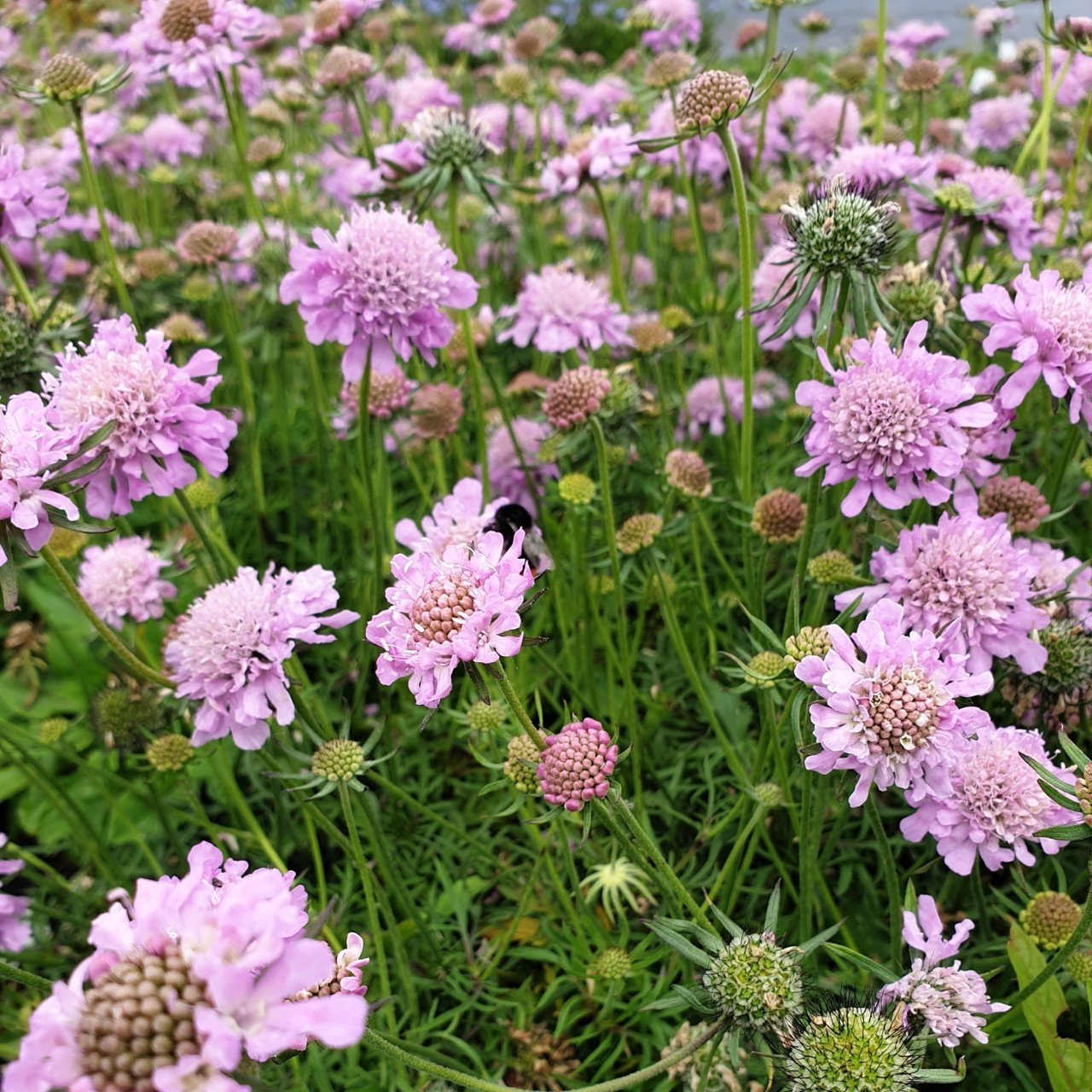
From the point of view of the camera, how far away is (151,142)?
420 centimetres

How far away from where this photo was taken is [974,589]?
1.72m

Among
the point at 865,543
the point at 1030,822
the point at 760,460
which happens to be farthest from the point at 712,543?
the point at 1030,822

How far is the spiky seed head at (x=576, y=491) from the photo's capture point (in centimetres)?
213

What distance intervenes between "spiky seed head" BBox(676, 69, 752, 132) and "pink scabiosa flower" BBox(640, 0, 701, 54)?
6.91 ft

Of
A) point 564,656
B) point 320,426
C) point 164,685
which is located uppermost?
point 164,685

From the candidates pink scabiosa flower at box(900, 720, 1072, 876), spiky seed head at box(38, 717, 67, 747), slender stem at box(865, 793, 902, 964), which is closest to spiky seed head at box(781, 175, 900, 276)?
pink scabiosa flower at box(900, 720, 1072, 876)

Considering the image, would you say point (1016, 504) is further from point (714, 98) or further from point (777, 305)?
point (714, 98)

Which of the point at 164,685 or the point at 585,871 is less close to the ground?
the point at 164,685

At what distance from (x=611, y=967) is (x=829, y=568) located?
0.93m

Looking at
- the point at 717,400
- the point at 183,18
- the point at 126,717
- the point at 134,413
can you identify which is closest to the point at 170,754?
the point at 126,717

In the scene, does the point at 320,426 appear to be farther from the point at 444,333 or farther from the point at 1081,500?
the point at 1081,500

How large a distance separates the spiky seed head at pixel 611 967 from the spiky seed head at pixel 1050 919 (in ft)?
2.53

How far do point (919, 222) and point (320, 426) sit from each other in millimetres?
2068

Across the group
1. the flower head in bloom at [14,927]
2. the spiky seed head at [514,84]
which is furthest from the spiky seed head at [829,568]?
the spiky seed head at [514,84]
